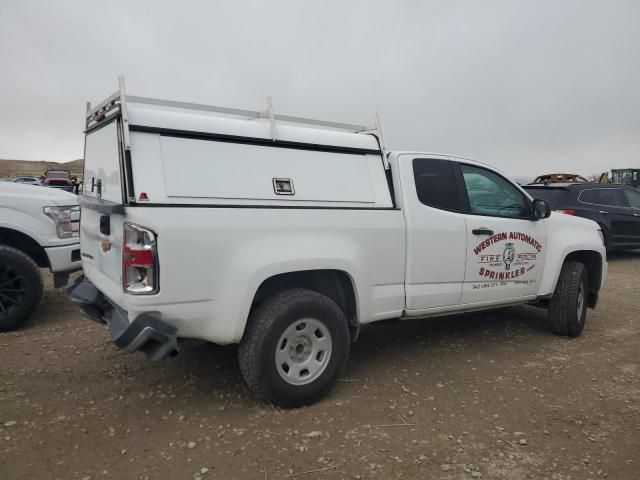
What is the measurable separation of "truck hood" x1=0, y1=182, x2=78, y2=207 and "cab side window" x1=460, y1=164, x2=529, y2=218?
4.17 metres

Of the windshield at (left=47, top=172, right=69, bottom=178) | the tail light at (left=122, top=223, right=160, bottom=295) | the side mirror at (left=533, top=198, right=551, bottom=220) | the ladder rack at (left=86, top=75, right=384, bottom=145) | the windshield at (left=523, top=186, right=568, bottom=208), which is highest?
the windshield at (left=47, top=172, right=69, bottom=178)

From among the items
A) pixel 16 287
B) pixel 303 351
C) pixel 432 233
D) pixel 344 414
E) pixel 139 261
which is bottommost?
pixel 344 414

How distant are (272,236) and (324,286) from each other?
0.75 m

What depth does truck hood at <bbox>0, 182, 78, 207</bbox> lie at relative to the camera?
16.4 ft

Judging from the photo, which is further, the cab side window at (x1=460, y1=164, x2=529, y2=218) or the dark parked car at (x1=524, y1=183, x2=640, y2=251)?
the dark parked car at (x1=524, y1=183, x2=640, y2=251)

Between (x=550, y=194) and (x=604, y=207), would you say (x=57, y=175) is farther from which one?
(x=604, y=207)

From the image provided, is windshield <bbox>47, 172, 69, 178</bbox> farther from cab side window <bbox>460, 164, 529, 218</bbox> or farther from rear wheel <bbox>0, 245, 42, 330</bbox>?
cab side window <bbox>460, 164, 529, 218</bbox>

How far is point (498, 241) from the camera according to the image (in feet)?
14.6

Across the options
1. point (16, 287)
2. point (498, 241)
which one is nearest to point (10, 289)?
point (16, 287)

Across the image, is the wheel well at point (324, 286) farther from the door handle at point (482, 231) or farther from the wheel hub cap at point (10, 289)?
the wheel hub cap at point (10, 289)

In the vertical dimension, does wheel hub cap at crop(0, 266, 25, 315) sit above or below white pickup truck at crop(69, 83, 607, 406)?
below

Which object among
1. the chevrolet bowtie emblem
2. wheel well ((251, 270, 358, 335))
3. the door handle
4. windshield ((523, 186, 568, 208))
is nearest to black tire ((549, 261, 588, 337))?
the door handle

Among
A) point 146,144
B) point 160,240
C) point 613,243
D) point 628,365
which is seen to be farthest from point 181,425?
point 613,243

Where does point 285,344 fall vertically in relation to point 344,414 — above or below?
above
